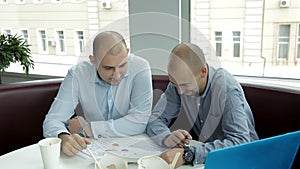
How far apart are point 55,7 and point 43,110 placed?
1303 millimetres

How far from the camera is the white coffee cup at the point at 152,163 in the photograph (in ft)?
3.37

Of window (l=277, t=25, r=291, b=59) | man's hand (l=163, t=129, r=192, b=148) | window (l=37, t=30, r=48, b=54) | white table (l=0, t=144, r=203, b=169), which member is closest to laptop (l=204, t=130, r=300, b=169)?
white table (l=0, t=144, r=203, b=169)

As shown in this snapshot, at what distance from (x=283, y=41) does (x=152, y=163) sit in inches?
58.1

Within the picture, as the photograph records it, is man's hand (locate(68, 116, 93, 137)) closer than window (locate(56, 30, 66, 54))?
Yes

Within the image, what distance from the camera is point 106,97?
160 cm

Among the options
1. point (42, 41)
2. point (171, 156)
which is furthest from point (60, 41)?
point (171, 156)

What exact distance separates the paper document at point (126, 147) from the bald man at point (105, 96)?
0.19ft

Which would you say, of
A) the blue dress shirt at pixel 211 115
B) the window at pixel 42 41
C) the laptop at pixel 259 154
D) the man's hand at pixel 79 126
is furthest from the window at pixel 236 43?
the window at pixel 42 41

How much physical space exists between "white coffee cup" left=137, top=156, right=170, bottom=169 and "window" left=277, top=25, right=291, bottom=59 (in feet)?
4.68

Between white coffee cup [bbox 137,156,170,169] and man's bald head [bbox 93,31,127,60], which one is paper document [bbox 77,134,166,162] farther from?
man's bald head [bbox 93,31,127,60]

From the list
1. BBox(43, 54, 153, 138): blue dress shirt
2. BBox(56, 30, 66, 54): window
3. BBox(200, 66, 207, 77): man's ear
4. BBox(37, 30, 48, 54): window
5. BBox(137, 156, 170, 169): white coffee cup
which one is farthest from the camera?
BBox(37, 30, 48, 54): window

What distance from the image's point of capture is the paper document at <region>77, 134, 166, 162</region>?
47.8 inches

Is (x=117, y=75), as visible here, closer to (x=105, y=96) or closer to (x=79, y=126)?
(x=105, y=96)

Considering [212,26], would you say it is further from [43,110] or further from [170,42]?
[43,110]
